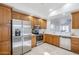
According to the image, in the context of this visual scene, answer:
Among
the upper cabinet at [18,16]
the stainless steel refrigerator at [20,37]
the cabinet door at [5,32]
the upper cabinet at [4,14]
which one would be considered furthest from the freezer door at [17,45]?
the upper cabinet at [18,16]

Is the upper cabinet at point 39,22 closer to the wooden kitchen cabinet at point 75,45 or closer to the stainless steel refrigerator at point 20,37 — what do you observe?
the stainless steel refrigerator at point 20,37

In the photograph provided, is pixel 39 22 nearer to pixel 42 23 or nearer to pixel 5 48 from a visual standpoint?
pixel 42 23

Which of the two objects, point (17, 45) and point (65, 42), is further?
point (65, 42)

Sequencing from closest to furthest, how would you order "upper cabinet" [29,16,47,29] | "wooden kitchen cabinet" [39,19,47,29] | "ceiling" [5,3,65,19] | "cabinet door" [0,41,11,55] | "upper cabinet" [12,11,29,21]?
"cabinet door" [0,41,11,55]
"ceiling" [5,3,65,19]
"upper cabinet" [12,11,29,21]
"upper cabinet" [29,16,47,29]
"wooden kitchen cabinet" [39,19,47,29]

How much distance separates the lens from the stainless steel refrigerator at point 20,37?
355cm

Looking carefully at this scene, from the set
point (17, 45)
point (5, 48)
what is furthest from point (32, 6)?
point (5, 48)

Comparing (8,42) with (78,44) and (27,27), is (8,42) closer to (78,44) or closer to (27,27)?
(27,27)

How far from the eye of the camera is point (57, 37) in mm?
5680

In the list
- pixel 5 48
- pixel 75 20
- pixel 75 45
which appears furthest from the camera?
pixel 75 20

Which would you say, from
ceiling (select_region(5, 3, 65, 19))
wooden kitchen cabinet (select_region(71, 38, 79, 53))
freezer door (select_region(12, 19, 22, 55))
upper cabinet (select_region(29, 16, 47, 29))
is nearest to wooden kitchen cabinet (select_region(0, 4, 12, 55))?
freezer door (select_region(12, 19, 22, 55))

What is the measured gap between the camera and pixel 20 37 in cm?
381

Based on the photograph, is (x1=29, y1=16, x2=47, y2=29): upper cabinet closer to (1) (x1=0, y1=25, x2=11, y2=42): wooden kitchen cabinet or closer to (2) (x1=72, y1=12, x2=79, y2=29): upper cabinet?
(2) (x1=72, y1=12, x2=79, y2=29): upper cabinet

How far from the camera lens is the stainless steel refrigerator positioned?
3.55m
